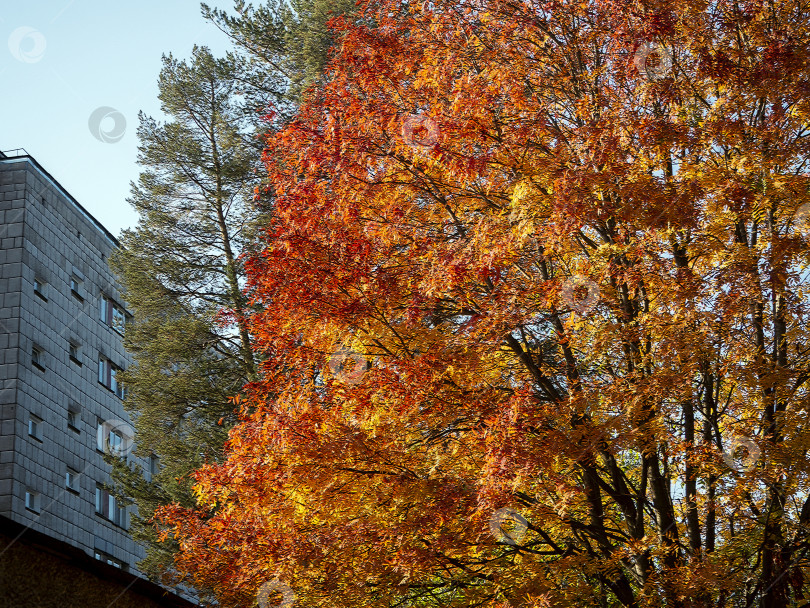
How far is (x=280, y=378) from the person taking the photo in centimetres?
1202

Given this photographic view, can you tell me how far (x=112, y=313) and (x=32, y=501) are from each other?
10.6m

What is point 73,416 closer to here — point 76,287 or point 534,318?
point 76,287

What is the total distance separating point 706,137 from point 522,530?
5331 millimetres

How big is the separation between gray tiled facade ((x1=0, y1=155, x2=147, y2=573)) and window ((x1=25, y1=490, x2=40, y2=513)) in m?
0.05

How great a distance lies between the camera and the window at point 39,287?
29.8 metres

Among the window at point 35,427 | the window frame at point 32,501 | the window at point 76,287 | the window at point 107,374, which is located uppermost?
the window at point 76,287

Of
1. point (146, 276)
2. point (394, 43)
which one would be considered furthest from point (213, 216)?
point (394, 43)

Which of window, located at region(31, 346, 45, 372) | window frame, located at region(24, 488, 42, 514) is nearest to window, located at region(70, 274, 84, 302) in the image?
window, located at region(31, 346, 45, 372)

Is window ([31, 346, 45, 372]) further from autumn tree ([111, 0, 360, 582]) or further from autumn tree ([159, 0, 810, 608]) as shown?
autumn tree ([159, 0, 810, 608])

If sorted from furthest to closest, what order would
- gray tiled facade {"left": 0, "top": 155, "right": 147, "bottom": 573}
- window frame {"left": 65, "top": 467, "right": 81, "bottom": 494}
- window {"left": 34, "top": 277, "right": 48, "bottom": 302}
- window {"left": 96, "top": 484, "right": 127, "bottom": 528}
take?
1. window {"left": 96, "top": 484, "right": 127, "bottom": 528}
2. window frame {"left": 65, "top": 467, "right": 81, "bottom": 494}
3. window {"left": 34, "top": 277, "right": 48, "bottom": 302}
4. gray tiled facade {"left": 0, "top": 155, "right": 147, "bottom": 573}

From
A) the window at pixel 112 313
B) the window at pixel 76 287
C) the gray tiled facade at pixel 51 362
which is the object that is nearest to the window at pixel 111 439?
the gray tiled facade at pixel 51 362

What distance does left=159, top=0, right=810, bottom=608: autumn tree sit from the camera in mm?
9945

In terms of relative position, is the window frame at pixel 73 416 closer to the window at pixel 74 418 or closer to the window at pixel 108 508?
the window at pixel 74 418

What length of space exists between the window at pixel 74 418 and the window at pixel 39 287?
4.14 metres
